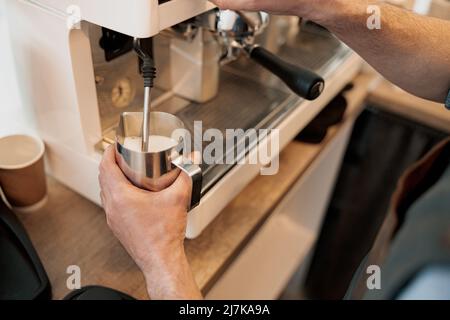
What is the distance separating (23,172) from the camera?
0.56 meters

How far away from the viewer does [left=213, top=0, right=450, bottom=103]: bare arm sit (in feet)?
1.63

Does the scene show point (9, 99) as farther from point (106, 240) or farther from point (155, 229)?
point (155, 229)

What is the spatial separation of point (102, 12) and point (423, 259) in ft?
1.12

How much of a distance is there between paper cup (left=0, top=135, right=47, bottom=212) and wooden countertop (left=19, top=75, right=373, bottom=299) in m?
0.02

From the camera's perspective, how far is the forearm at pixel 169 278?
1.32ft

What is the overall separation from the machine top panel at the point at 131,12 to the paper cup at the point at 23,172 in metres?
0.20

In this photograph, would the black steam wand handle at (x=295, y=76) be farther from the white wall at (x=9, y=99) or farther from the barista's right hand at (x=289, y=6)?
the white wall at (x=9, y=99)

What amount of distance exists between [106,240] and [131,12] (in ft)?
0.99

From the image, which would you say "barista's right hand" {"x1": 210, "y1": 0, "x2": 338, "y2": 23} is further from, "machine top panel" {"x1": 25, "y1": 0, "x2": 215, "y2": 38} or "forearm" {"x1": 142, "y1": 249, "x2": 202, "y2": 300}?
"forearm" {"x1": 142, "y1": 249, "x2": 202, "y2": 300}
